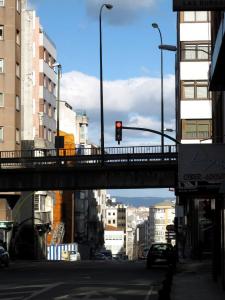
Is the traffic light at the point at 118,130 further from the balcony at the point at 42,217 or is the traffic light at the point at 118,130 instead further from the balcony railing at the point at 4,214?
the balcony at the point at 42,217

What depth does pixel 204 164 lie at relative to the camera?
23547mm

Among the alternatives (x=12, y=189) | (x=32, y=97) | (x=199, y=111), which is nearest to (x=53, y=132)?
(x=32, y=97)

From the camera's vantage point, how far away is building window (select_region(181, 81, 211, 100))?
68938 mm

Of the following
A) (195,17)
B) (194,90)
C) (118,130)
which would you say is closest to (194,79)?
(194,90)

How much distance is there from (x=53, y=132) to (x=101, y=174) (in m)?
44.7

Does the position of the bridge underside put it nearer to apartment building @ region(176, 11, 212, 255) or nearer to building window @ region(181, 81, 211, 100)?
apartment building @ region(176, 11, 212, 255)

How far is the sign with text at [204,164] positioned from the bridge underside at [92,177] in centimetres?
2093

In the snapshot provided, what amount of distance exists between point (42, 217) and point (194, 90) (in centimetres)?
2234

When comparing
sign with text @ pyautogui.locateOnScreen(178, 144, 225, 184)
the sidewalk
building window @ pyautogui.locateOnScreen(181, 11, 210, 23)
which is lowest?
the sidewalk

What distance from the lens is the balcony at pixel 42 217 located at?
78231mm

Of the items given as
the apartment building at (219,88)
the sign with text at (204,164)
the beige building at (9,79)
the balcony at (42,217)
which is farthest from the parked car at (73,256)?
the sign with text at (204,164)

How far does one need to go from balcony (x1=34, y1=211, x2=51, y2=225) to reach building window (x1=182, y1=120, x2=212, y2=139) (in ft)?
60.1

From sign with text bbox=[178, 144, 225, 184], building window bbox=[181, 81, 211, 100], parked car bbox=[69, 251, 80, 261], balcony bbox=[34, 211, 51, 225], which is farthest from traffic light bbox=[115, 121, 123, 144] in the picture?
parked car bbox=[69, 251, 80, 261]

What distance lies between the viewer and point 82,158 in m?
47.4
